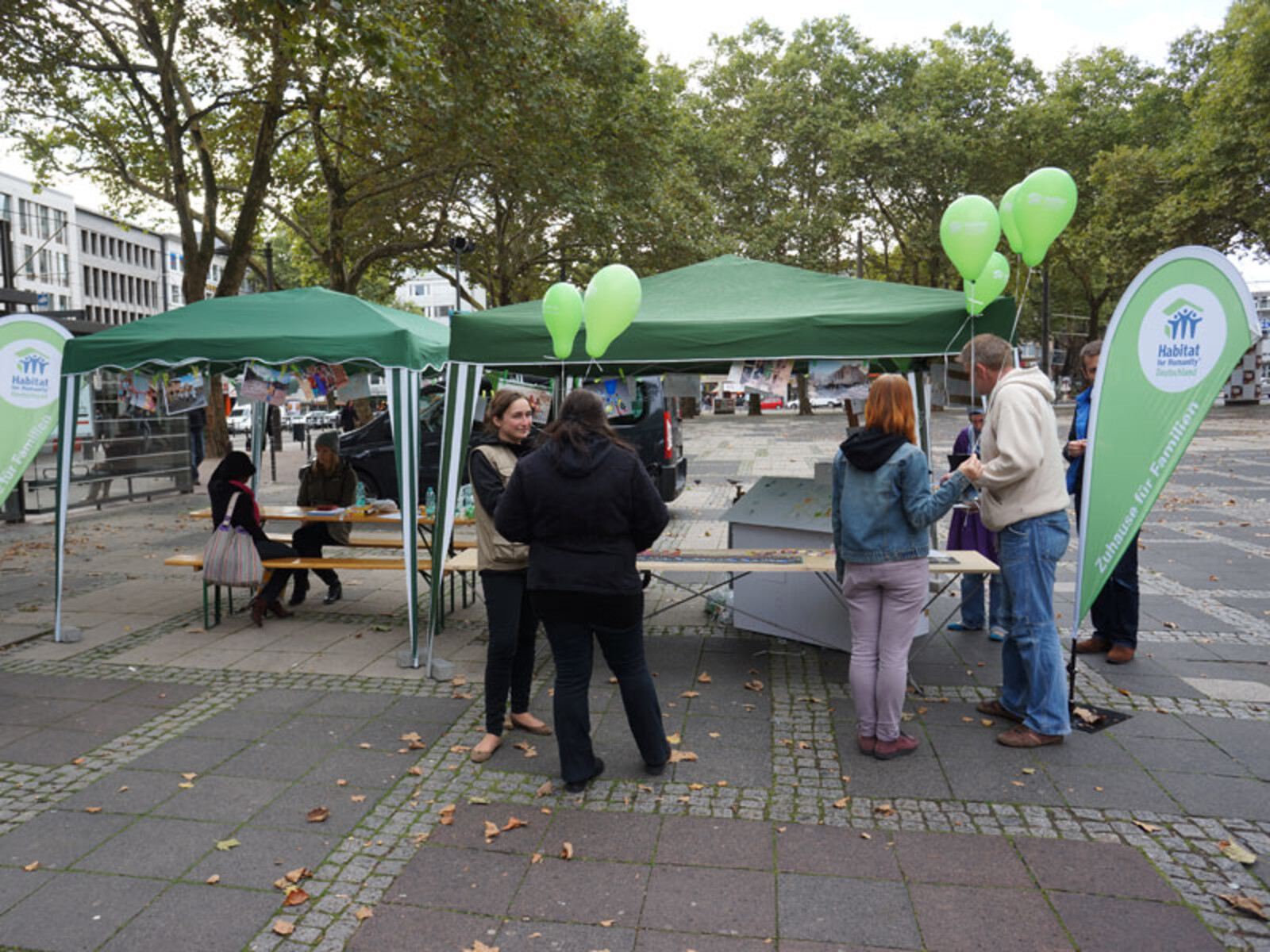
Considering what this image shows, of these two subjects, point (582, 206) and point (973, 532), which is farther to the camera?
point (582, 206)

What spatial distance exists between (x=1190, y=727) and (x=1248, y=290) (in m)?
2.23

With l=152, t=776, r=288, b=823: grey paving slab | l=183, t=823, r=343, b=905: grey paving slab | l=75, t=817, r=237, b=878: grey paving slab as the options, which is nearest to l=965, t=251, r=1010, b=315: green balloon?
l=183, t=823, r=343, b=905: grey paving slab

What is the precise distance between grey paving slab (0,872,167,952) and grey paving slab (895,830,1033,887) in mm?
2687

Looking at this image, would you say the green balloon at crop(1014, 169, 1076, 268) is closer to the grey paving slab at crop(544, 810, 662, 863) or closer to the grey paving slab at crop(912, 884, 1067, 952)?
the grey paving slab at crop(912, 884, 1067, 952)

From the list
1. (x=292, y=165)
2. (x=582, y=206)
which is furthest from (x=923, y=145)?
(x=292, y=165)

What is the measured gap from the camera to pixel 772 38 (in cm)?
3722

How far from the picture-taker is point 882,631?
13.1ft

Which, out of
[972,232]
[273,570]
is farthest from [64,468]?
[972,232]

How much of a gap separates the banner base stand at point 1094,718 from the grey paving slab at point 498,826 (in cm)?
278

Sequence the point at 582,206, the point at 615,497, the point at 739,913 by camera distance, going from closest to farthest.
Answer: the point at 739,913 → the point at 615,497 → the point at 582,206

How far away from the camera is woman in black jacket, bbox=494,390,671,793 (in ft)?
11.2

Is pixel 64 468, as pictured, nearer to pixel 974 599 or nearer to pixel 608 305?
pixel 608 305

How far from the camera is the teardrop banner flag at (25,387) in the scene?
5.84 meters

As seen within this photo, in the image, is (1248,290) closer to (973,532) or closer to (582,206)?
(973,532)
